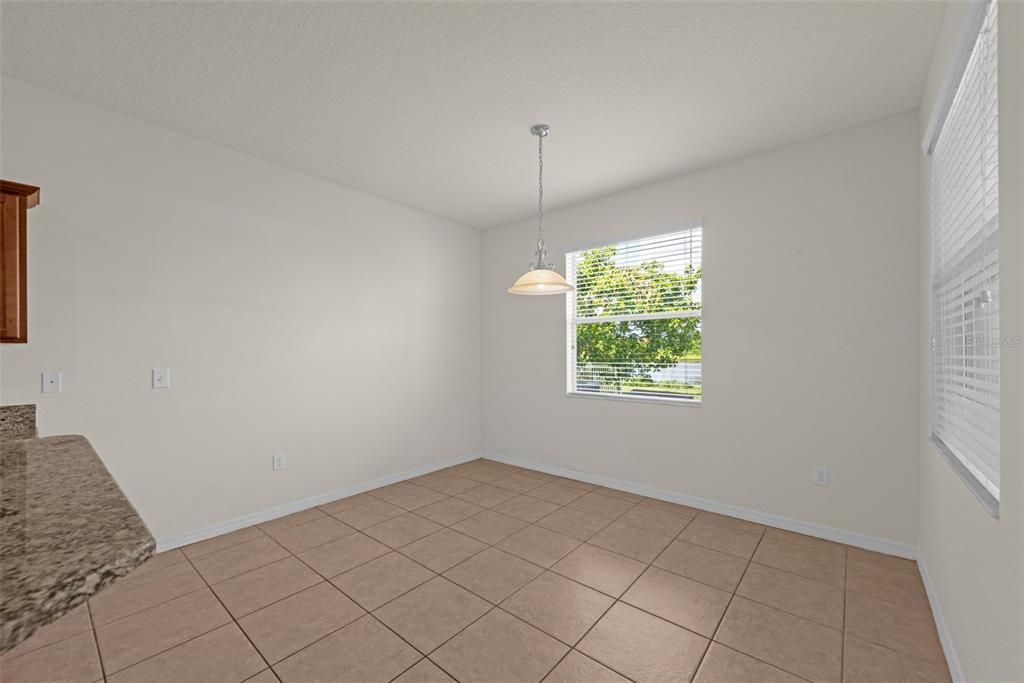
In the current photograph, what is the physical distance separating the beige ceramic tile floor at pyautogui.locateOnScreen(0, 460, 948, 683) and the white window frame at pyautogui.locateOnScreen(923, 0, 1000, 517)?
33.2 inches

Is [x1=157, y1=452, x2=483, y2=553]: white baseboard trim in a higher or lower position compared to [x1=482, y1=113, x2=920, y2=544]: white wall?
lower

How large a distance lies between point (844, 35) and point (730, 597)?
106 inches

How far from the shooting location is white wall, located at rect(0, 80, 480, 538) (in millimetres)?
2393

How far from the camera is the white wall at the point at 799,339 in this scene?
2600mm

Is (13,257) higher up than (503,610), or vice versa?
(13,257)

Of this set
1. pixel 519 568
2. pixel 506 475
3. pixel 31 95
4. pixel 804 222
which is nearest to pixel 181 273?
pixel 31 95

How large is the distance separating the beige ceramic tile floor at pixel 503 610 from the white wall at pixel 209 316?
0.60 metres

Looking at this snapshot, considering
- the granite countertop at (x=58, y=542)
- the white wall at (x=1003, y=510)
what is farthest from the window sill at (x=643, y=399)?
the granite countertop at (x=58, y=542)

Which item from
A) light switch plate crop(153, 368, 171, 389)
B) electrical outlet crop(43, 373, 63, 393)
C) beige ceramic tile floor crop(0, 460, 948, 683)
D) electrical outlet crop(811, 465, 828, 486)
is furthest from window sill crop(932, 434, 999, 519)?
electrical outlet crop(43, 373, 63, 393)

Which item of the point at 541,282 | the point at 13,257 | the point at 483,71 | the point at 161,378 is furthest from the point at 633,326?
the point at 13,257

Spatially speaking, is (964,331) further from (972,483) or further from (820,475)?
(820,475)

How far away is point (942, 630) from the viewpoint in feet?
6.03

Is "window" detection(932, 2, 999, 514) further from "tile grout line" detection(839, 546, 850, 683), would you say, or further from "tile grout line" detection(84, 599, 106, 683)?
"tile grout line" detection(84, 599, 106, 683)

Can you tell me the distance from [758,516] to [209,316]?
4.05 meters
